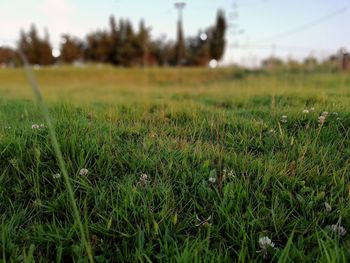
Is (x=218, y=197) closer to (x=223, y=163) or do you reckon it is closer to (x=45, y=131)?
(x=223, y=163)

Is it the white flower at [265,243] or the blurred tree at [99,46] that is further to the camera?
the blurred tree at [99,46]

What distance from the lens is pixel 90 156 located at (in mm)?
1988

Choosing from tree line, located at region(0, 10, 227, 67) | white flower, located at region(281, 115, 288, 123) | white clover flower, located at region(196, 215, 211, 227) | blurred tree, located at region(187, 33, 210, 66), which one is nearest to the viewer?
white clover flower, located at region(196, 215, 211, 227)

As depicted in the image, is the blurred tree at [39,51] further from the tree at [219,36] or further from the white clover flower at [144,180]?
the white clover flower at [144,180]

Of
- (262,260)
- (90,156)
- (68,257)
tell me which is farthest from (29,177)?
(262,260)

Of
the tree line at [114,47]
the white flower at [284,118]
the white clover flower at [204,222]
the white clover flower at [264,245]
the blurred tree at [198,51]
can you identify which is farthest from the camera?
the blurred tree at [198,51]

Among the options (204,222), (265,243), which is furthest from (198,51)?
(265,243)

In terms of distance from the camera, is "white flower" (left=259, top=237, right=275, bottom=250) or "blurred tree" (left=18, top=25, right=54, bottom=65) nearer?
"white flower" (left=259, top=237, right=275, bottom=250)

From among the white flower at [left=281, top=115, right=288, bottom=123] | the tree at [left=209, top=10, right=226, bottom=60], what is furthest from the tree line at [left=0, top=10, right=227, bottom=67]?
the white flower at [left=281, top=115, right=288, bottom=123]

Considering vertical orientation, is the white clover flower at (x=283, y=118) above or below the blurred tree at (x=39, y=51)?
below

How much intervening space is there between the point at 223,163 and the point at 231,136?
0.50 m

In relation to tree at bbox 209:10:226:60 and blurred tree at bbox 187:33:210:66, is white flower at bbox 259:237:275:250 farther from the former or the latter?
blurred tree at bbox 187:33:210:66

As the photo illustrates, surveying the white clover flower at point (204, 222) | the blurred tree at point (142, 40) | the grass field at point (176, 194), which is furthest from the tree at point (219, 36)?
the white clover flower at point (204, 222)

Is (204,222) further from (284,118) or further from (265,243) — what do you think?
(284,118)
